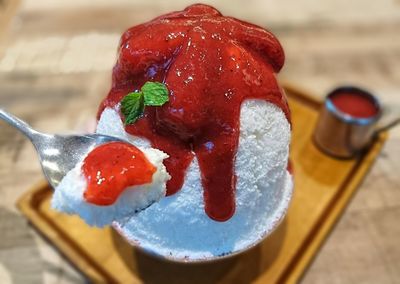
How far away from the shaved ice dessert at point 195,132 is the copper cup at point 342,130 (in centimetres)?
43

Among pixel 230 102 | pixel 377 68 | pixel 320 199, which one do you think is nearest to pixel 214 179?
pixel 230 102

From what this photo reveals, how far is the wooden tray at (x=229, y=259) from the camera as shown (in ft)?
3.76

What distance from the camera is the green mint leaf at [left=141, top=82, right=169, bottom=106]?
84 cm

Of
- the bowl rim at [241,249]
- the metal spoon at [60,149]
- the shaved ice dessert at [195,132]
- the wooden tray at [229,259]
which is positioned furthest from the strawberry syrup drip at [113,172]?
the wooden tray at [229,259]

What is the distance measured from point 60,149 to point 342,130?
0.86m

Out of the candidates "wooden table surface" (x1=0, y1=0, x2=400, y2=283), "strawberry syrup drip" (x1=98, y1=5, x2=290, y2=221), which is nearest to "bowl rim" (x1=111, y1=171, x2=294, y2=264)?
"strawberry syrup drip" (x1=98, y1=5, x2=290, y2=221)

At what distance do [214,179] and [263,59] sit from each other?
0.95ft

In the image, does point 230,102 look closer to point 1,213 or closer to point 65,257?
point 65,257

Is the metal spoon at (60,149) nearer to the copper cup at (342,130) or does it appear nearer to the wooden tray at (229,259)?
the wooden tray at (229,259)

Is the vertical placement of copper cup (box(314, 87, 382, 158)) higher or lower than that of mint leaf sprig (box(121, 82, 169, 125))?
lower

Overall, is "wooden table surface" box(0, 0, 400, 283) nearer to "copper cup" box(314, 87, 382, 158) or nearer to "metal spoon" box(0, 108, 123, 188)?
"copper cup" box(314, 87, 382, 158)

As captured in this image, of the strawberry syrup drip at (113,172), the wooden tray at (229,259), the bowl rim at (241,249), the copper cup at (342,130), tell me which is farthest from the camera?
the copper cup at (342,130)

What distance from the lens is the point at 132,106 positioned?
2.93 ft

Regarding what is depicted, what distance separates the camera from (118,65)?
3.14 feet
